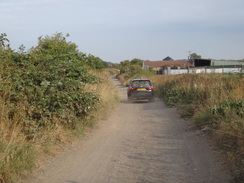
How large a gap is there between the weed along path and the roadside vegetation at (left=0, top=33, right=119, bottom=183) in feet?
1.36

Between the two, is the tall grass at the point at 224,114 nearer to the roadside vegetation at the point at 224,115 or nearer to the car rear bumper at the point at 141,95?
the roadside vegetation at the point at 224,115

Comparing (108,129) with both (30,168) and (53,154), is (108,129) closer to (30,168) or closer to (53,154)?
(53,154)

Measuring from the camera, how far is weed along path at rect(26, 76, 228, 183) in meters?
5.73

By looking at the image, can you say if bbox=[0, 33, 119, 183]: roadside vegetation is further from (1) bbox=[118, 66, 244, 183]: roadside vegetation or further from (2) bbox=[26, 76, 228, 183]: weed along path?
(1) bbox=[118, 66, 244, 183]: roadside vegetation

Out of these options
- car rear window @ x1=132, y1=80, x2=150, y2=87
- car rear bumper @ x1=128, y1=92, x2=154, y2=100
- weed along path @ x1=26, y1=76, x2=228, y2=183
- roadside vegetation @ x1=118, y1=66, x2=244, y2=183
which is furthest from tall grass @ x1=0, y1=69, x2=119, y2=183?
car rear window @ x1=132, y1=80, x2=150, y2=87

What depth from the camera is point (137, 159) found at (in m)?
6.96

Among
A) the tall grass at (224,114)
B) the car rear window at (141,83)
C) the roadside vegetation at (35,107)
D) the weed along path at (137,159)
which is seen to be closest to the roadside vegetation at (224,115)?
the tall grass at (224,114)

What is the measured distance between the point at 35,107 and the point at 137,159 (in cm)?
273

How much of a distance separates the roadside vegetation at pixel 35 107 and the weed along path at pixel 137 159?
414 mm

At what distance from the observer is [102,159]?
7039 millimetres

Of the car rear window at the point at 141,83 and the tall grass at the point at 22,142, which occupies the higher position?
the car rear window at the point at 141,83

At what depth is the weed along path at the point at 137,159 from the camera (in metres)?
5.73

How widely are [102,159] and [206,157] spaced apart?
2.34 m

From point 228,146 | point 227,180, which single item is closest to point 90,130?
point 228,146
